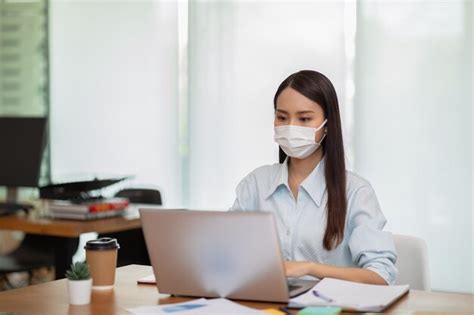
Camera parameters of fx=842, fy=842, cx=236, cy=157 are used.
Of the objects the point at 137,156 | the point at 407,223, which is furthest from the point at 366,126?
the point at 137,156

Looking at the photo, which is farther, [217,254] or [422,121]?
[422,121]

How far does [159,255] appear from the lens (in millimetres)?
2154

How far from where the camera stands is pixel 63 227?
12.1ft

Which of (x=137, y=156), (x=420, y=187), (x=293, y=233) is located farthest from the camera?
(x=137, y=156)

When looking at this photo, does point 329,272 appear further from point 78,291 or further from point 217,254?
point 78,291

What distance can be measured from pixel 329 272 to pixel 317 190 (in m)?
0.40

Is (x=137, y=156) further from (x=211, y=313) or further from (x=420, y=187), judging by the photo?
(x=211, y=313)

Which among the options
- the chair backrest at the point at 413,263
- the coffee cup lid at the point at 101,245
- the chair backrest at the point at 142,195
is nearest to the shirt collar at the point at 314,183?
the chair backrest at the point at 413,263

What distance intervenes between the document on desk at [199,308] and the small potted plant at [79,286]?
16cm

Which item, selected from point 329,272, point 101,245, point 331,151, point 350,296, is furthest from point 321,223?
point 101,245

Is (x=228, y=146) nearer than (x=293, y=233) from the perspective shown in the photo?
No

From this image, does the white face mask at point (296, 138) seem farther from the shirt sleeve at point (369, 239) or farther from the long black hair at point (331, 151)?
the shirt sleeve at point (369, 239)

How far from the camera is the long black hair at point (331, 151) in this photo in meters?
2.55

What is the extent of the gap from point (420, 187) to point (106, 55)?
232cm
